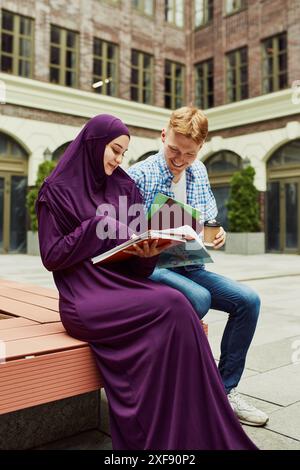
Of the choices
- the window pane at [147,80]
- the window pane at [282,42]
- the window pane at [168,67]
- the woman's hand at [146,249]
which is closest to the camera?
the woman's hand at [146,249]

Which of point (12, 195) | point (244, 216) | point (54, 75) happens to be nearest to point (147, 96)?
point (54, 75)

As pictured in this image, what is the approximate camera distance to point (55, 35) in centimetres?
1686

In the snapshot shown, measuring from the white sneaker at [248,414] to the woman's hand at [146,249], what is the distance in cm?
103

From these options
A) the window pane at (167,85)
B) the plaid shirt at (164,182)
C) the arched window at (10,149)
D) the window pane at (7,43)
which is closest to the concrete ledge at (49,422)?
the plaid shirt at (164,182)

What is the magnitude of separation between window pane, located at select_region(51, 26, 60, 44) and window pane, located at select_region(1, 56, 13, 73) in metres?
1.89

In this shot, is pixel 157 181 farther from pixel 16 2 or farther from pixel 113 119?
pixel 16 2

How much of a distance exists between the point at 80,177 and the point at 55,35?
16.3 m

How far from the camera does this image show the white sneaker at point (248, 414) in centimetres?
250

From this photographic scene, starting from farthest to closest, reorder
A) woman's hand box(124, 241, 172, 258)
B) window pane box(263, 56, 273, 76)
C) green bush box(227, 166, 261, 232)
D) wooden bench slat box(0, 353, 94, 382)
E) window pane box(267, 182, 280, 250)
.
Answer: window pane box(263, 56, 273, 76)
window pane box(267, 182, 280, 250)
green bush box(227, 166, 261, 232)
woman's hand box(124, 241, 172, 258)
wooden bench slat box(0, 353, 94, 382)

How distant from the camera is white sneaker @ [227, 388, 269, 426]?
250 centimetres

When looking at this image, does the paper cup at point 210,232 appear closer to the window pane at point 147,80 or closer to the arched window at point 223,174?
the arched window at point 223,174

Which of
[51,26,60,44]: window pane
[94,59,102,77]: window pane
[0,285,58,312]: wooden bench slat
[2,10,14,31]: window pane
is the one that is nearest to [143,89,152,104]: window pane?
[94,59,102,77]: window pane

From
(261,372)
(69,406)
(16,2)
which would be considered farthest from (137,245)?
(16,2)

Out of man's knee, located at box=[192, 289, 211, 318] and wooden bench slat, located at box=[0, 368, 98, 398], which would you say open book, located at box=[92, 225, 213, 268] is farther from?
wooden bench slat, located at box=[0, 368, 98, 398]
